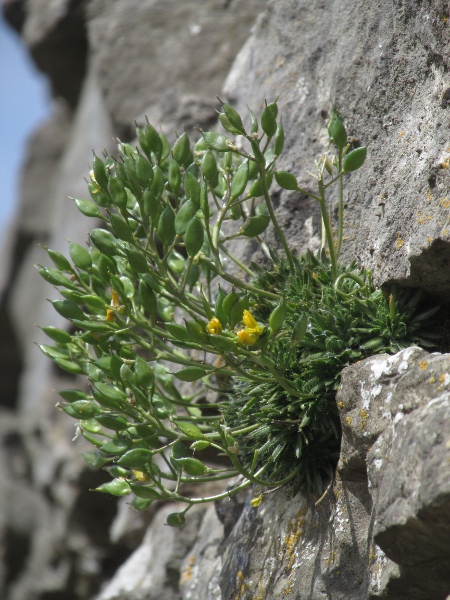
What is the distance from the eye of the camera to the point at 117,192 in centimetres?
244

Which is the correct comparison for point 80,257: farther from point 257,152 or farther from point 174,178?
point 257,152

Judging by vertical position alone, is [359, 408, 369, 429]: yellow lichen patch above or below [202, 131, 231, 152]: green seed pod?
below

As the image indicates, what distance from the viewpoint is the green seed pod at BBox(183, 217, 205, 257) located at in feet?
7.41

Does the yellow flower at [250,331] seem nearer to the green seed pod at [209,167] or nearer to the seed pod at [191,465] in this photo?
the seed pod at [191,465]

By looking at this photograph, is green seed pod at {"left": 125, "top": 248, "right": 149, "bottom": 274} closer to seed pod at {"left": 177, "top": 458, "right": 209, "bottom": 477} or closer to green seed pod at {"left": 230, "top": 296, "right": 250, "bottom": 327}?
green seed pod at {"left": 230, "top": 296, "right": 250, "bottom": 327}

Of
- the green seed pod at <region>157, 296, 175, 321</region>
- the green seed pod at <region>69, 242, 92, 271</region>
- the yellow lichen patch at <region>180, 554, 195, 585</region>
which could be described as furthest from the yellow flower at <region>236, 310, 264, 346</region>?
the yellow lichen patch at <region>180, 554, 195, 585</region>

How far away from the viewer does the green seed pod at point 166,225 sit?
234cm

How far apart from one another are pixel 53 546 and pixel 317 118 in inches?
183

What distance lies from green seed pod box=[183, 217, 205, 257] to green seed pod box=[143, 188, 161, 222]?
0.17m

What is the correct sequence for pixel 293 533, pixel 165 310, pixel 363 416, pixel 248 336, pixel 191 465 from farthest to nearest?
pixel 165 310 → pixel 293 533 → pixel 191 465 → pixel 363 416 → pixel 248 336

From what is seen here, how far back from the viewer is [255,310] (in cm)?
271

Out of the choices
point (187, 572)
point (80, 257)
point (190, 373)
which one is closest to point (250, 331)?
point (190, 373)

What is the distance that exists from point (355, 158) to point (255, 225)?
1.28 ft

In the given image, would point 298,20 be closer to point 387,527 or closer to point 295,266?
point 295,266
